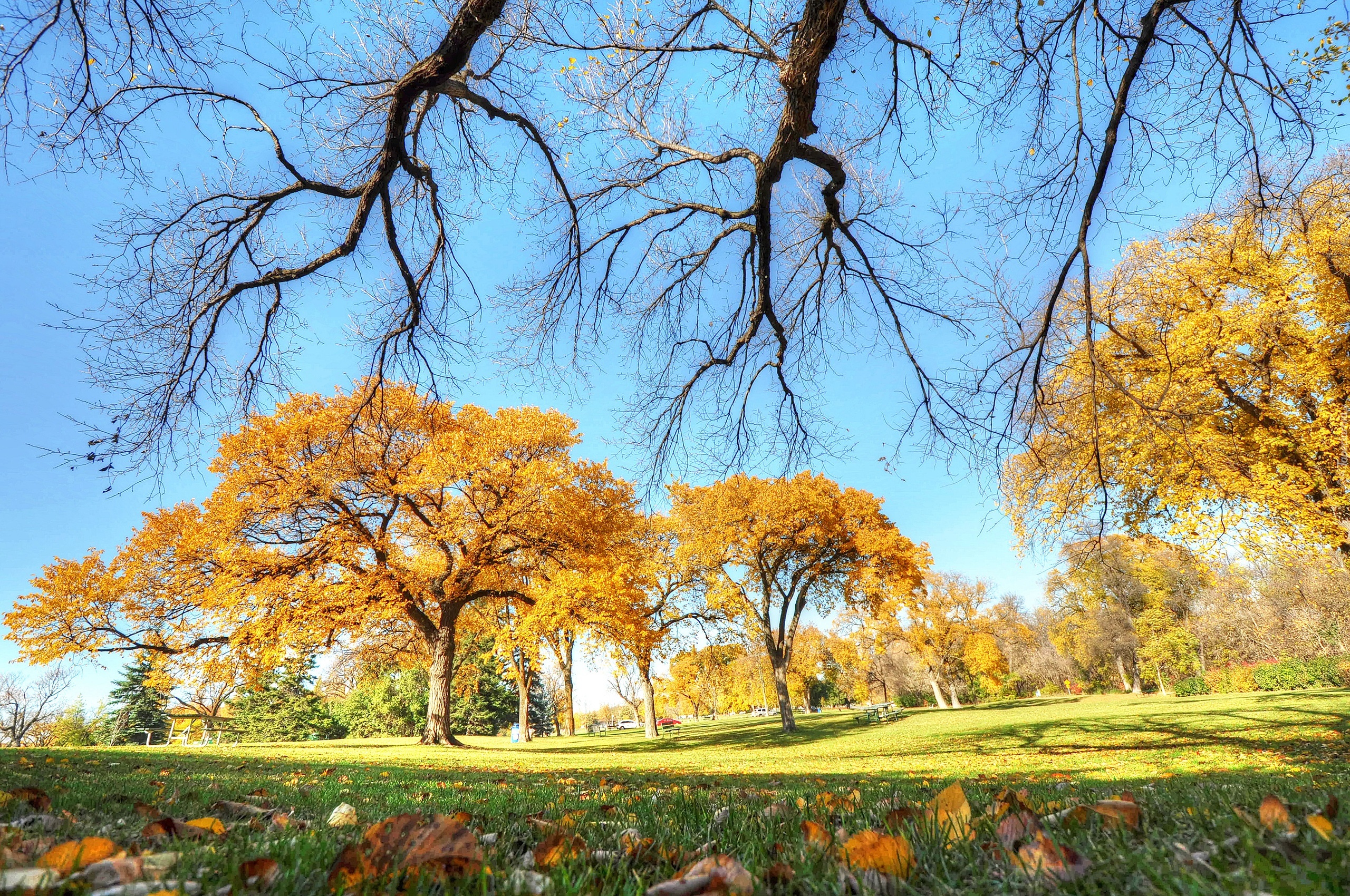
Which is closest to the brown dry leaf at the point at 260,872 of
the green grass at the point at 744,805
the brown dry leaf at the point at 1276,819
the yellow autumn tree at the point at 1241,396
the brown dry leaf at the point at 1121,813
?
the green grass at the point at 744,805

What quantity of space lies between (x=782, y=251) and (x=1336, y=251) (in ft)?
35.6

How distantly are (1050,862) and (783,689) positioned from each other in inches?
966

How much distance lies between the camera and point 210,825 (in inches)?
64.6

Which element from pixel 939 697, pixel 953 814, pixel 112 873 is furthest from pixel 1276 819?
pixel 939 697

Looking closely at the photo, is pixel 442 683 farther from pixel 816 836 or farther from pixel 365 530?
pixel 816 836

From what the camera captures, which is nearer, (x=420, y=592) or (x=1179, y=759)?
(x=1179, y=759)

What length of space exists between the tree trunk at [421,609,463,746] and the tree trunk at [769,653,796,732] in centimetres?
1231

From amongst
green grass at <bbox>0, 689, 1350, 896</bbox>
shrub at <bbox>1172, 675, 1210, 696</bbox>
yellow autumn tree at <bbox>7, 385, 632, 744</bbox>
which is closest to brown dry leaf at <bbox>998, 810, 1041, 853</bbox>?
green grass at <bbox>0, 689, 1350, 896</bbox>

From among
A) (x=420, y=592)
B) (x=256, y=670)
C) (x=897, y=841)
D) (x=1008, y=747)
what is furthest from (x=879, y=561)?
(x=897, y=841)

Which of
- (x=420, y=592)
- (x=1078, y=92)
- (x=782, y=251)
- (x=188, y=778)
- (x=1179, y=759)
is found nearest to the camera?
(x=188, y=778)

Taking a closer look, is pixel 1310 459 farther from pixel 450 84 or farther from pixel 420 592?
pixel 420 592

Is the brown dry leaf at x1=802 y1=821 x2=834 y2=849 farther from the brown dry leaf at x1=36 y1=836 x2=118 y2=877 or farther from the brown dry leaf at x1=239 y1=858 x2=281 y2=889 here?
the brown dry leaf at x1=36 y1=836 x2=118 y2=877

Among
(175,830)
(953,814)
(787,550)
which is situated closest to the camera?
(175,830)

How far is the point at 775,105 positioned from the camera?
554cm
